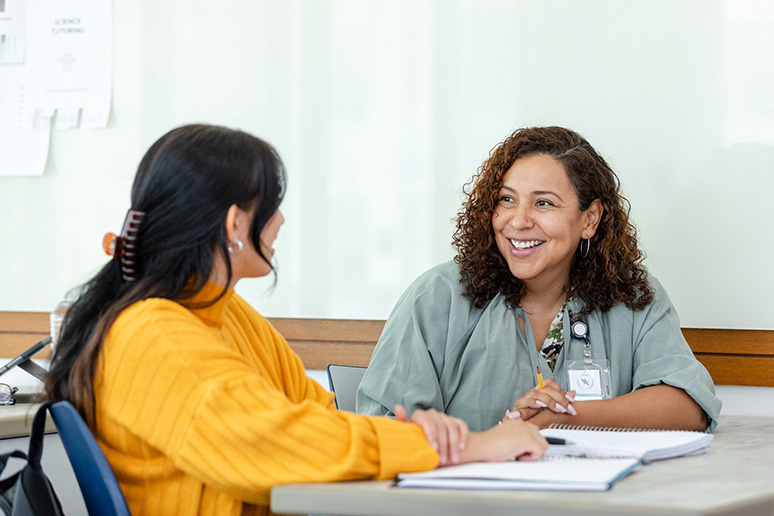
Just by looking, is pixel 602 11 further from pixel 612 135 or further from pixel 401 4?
pixel 401 4

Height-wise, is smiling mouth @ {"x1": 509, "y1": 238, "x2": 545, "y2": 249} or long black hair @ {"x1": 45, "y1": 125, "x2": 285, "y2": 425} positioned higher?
long black hair @ {"x1": 45, "y1": 125, "x2": 285, "y2": 425}

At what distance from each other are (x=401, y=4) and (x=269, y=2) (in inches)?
17.9

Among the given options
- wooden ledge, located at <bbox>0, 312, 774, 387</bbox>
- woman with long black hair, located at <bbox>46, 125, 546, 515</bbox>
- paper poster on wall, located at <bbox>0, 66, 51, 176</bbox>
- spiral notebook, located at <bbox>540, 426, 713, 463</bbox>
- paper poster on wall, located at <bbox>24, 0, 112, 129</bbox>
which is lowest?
wooden ledge, located at <bbox>0, 312, 774, 387</bbox>

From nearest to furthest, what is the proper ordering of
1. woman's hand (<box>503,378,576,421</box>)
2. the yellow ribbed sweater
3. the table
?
the table, the yellow ribbed sweater, woman's hand (<box>503,378,576,421</box>)

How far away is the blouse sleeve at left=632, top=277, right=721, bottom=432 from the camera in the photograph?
1.82 meters

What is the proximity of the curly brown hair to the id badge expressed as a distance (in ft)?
0.45

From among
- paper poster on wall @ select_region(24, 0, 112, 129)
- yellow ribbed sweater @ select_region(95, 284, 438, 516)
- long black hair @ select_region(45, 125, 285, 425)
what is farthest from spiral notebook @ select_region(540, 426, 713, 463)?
paper poster on wall @ select_region(24, 0, 112, 129)

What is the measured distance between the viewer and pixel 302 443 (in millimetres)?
1066

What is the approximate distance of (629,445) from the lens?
4.20ft

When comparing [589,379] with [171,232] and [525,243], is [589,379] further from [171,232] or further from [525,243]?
[171,232]

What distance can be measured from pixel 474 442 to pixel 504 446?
0.04 meters

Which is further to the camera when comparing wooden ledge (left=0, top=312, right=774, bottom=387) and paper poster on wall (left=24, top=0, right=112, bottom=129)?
paper poster on wall (left=24, top=0, right=112, bottom=129)

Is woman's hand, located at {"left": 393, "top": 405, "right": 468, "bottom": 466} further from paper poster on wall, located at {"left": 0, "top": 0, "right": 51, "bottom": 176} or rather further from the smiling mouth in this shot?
paper poster on wall, located at {"left": 0, "top": 0, "right": 51, "bottom": 176}

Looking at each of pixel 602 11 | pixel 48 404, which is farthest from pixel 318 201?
pixel 48 404
